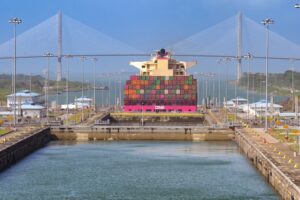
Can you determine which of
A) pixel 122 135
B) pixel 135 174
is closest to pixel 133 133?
pixel 122 135

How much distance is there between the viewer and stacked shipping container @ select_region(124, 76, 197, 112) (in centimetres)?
11525

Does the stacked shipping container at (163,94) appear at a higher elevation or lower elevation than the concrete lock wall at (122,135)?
higher

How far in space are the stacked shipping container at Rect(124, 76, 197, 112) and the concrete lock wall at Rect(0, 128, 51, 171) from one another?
39.2 meters

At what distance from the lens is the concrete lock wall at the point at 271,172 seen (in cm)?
3862

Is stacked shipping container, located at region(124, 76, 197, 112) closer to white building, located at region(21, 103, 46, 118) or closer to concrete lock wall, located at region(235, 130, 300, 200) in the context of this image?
white building, located at region(21, 103, 46, 118)

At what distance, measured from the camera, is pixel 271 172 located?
4653 centimetres

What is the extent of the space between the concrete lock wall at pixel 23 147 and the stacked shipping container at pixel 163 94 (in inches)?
1542

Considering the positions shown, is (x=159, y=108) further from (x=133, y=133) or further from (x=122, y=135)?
(x=122, y=135)

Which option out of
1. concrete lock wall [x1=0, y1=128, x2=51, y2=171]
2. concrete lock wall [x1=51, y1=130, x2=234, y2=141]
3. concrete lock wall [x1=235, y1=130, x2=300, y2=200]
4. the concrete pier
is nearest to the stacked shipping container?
the concrete pier

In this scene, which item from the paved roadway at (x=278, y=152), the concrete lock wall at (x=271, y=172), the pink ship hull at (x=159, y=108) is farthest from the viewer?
the pink ship hull at (x=159, y=108)

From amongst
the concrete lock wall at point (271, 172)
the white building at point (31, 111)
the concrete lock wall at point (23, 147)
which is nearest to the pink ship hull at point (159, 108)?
the white building at point (31, 111)

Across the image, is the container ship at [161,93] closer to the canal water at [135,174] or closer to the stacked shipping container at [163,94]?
the stacked shipping container at [163,94]

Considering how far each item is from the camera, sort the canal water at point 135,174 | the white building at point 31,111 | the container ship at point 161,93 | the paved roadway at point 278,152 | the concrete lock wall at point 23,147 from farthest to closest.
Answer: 1. the container ship at point 161,93
2. the white building at point 31,111
3. the concrete lock wall at point 23,147
4. the canal water at point 135,174
5. the paved roadway at point 278,152

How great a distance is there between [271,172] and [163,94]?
229 ft
